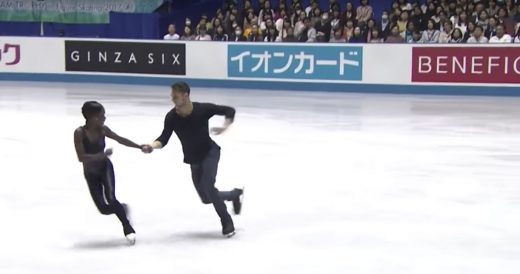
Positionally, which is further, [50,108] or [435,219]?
[50,108]

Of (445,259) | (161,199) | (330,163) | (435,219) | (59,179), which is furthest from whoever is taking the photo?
(330,163)

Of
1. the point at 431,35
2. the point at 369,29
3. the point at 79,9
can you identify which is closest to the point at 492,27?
the point at 431,35

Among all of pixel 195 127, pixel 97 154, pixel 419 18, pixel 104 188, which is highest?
pixel 419 18

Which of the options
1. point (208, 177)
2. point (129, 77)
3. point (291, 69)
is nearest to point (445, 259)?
point (208, 177)

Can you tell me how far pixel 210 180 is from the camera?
600cm

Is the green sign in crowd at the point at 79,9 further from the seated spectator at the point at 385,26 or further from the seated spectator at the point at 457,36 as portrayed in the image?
the seated spectator at the point at 457,36

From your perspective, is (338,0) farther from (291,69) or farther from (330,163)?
(330,163)

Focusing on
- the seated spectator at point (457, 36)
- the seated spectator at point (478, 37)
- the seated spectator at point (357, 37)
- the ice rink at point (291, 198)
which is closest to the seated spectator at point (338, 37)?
the seated spectator at point (357, 37)

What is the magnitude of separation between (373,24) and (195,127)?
1361cm

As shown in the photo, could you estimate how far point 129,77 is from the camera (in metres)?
19.9

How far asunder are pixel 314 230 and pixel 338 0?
1747 cm

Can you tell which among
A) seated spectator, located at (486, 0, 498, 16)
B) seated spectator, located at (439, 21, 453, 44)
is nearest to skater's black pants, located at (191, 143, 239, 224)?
seated spectator, located at (439, 21, 453, 44)

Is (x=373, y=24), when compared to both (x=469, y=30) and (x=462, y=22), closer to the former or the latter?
(x=462, y=22)

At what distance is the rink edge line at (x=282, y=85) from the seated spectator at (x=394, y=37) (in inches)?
40.5
